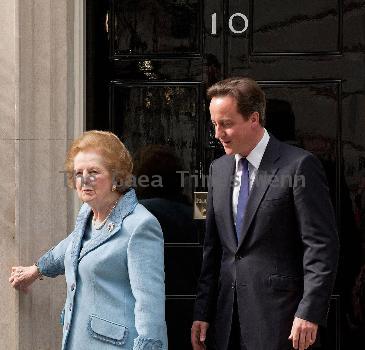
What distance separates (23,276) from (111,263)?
0.88 metres

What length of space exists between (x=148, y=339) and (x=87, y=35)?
2.02 meters

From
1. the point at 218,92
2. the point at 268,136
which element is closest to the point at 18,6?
the point at 218,92

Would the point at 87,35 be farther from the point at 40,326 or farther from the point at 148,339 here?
the point at 148,339

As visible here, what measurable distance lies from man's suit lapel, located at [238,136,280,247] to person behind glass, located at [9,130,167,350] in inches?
18.1

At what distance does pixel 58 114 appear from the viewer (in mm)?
4266

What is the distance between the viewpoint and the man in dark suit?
3.48 metres

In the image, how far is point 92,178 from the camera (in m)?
3.39

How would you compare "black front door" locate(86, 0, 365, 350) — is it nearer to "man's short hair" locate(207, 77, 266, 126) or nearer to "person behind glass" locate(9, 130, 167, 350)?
"man's short hair" locate(207, 77, 266, 126)

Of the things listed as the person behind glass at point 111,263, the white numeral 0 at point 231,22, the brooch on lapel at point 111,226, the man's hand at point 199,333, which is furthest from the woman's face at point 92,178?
the white numeral 0 at point 231,22

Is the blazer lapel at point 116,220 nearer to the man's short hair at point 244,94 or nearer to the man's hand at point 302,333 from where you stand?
the man's short hair at point 244,94

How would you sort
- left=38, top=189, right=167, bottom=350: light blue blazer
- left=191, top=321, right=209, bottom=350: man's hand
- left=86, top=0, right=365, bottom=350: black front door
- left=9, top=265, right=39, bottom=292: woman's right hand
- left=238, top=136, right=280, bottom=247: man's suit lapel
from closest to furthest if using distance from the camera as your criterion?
1. left=38, top=189, right=167, bottom=350: light blue blazer
2. left=238, top=136, right=280, bottom=247: man's suit lapel
3. left=191, top=321, right=209, bottom=350: man's hand
4. left=9, top=265, right=39, bottom=292: woman's right hand
5. left=86, top=0, right=365, bottom=350: black front door

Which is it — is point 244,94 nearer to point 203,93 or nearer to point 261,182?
point 261,182

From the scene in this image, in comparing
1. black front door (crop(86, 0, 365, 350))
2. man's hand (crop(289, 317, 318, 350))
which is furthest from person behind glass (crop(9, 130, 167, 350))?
black front door (crop(86, 0, 365, 350))

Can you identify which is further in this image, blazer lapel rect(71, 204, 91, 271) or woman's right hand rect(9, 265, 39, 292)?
woman's right hand rect(9, 265, 39, 292)
